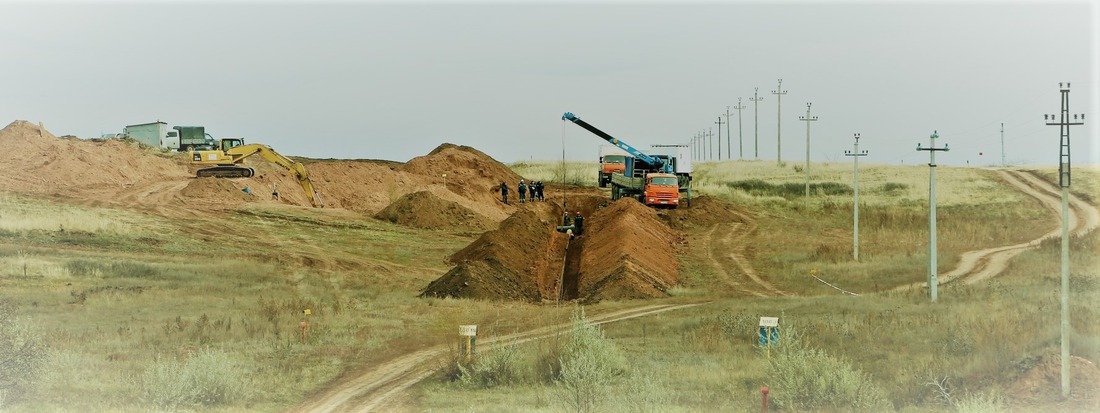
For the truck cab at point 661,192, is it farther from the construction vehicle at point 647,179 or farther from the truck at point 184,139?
the truck at point 184,139

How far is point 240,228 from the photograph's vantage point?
165 ft

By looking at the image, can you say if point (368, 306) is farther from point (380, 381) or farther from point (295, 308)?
point (380, 381)

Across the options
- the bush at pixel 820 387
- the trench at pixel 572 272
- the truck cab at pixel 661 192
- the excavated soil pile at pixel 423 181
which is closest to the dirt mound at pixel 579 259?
the trench at pixel 572 272

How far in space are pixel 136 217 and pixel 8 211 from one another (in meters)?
5.22

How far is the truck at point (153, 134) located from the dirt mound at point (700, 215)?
41.4 m

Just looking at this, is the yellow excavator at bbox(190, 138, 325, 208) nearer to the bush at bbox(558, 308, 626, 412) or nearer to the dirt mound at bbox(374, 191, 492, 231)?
the dirt mound at bbox(374, 191, 492, 231)

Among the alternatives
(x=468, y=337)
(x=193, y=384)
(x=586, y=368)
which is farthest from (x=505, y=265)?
(x=586, y=368)

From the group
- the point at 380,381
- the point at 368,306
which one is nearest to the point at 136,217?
the point at 368,306

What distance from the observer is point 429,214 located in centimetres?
6000

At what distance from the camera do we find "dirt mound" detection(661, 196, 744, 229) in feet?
196

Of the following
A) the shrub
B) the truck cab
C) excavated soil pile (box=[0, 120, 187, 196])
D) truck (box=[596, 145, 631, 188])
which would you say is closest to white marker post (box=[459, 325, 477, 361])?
the shrub

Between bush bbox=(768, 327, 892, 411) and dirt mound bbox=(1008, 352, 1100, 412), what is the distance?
2125 millimetres

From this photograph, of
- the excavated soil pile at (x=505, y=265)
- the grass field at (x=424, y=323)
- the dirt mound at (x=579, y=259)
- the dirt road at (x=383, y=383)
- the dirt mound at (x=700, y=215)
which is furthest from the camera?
the dirt mound at (x=700, y=215)

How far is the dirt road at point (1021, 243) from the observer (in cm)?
3900
